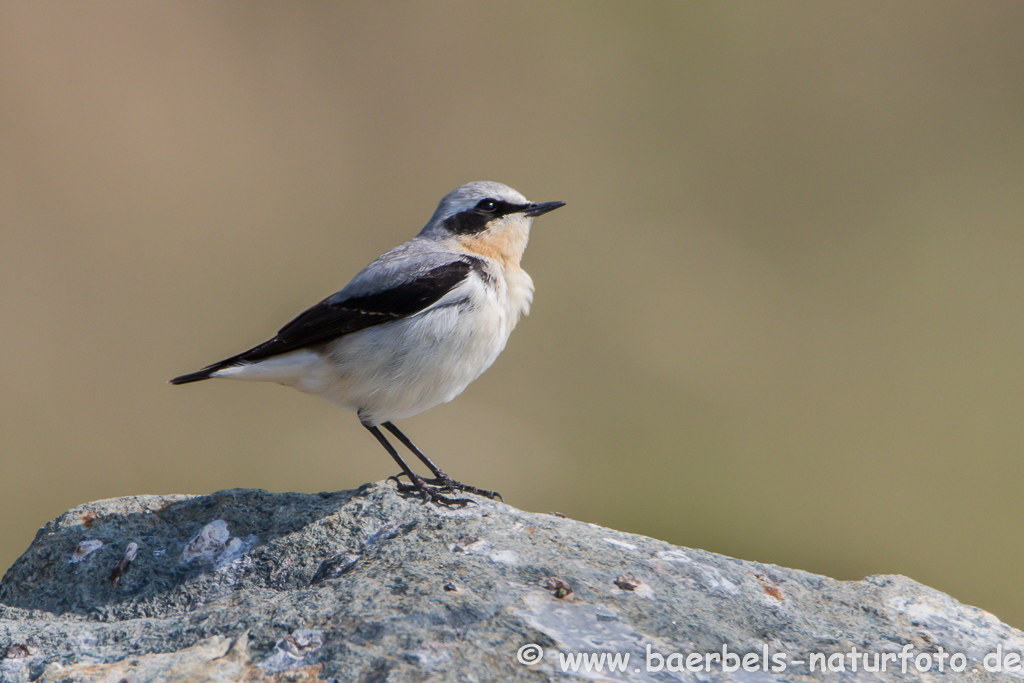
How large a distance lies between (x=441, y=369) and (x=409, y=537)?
1.25 m

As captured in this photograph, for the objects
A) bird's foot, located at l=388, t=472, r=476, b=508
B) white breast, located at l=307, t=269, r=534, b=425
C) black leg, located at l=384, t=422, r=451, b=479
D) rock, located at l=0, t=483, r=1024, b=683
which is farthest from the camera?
black leg, located at l=384, t=422, r=451, b=479

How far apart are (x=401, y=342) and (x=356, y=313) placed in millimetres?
344

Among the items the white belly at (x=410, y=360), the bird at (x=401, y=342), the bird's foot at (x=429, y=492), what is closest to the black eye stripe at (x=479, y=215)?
the bird at (x=401, y=342)

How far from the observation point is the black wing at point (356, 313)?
185 inches

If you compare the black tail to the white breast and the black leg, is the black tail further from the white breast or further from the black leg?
the black leg

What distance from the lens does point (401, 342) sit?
464cm

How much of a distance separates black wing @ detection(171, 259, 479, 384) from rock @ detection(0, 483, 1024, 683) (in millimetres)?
935

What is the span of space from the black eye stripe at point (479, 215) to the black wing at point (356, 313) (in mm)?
610

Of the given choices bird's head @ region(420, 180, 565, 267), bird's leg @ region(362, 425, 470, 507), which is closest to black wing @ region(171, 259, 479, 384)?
bird's head @ region(420, 180, 565, 267)

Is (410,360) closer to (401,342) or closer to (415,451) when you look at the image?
(401,342)

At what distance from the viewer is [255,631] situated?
2.91m

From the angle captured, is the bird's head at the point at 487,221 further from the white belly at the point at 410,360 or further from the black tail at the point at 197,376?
the black tail at the point at 197,376

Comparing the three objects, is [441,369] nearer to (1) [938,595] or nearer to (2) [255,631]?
(2) [255,631]

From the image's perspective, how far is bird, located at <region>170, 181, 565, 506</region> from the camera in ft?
15.3
